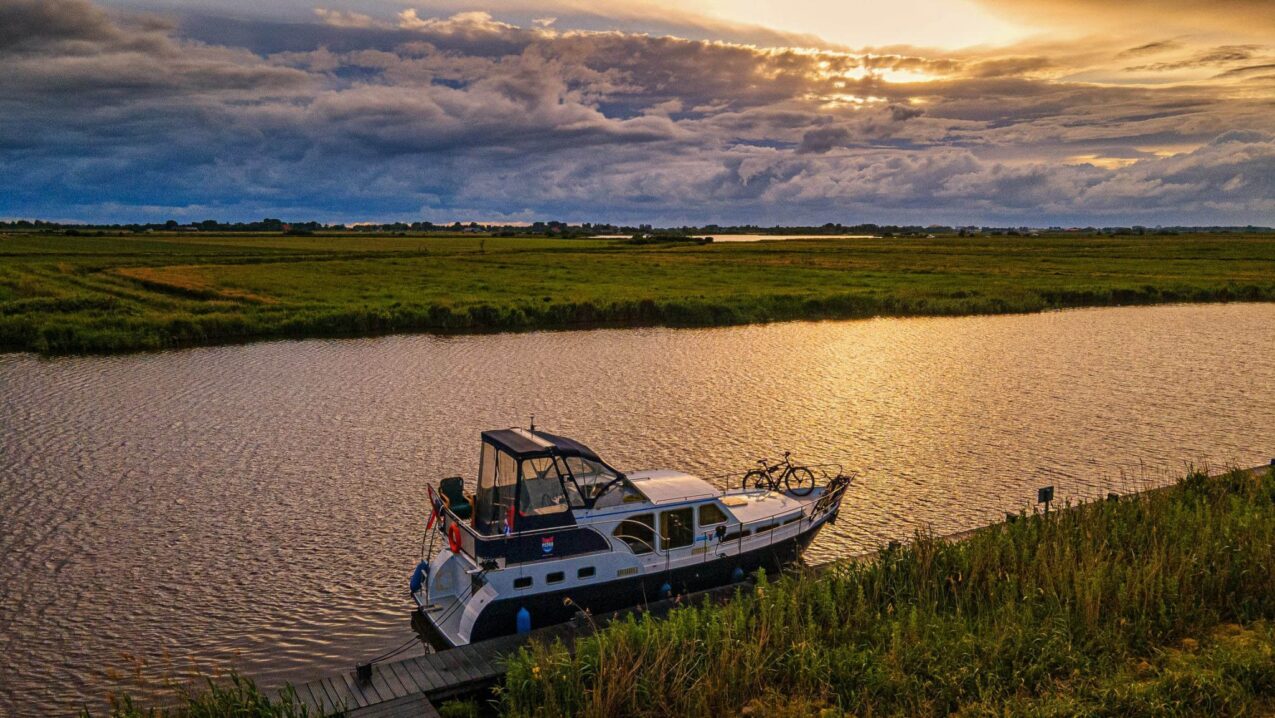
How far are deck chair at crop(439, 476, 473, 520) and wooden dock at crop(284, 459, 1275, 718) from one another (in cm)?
357

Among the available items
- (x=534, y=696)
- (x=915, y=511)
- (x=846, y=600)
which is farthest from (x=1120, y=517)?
(x=534, y=696)

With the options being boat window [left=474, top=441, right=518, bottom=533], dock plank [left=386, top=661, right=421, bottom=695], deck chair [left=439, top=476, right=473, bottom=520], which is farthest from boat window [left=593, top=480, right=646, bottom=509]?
dock plank [left=386, top=661, right=421, bottom=695]

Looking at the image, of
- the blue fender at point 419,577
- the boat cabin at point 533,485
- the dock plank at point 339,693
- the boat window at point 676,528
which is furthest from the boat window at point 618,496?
the dock plank at point 339,693

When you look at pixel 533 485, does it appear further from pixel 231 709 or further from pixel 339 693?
pixel 231 709

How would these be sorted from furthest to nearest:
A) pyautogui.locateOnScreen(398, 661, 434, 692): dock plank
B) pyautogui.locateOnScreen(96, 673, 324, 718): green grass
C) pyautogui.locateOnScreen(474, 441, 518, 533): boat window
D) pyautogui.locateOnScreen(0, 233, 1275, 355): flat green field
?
pyautogui.locateOnScreen(0, 233, 1275, 355): flat green field
pyautogui.locateOnScreen(474, 441, 518, 533): boat window
pyautogui.locateOnScreen(398, 661, 434, 692): dock plank
pyautogui.locateOnScreen(96, 673, 324, 718): green grass

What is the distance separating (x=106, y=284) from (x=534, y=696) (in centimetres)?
7919

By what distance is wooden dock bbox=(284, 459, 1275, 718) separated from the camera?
13453 mm

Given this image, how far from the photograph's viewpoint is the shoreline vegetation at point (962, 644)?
485 inches

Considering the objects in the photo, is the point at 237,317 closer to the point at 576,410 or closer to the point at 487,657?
the point at 576,410

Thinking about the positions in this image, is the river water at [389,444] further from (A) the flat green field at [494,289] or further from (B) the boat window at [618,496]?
(A) the flat green field at [494,289]

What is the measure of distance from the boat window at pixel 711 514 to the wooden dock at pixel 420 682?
12.2 feet

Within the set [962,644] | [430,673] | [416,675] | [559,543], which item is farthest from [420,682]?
[962,644]

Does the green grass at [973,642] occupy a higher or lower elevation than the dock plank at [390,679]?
higher

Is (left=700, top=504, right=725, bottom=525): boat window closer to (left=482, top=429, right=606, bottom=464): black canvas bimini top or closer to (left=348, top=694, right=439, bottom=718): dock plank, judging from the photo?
(left=482, top=429, right=606, bottom=464): black canvas bimini top
